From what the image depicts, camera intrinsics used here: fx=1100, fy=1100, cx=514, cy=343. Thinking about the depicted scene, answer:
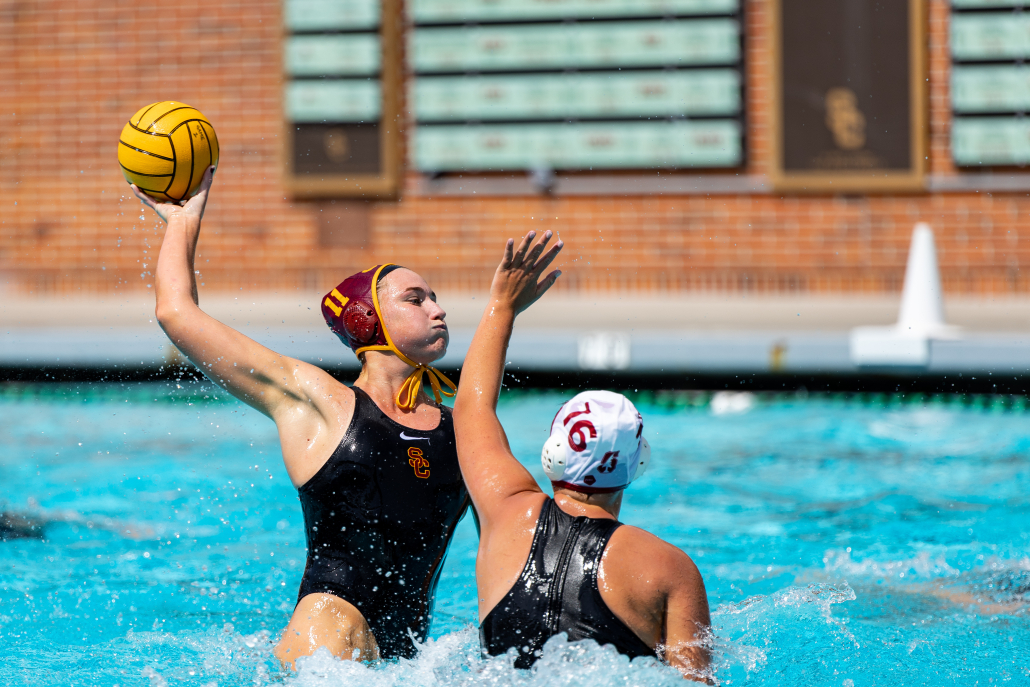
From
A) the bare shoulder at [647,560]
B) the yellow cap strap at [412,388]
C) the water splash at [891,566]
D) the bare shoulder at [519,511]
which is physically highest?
the yellow cap strap at [412,388]

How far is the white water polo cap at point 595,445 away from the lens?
8.23 feet

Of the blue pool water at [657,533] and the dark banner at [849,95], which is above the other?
the dark banner at [849,95]

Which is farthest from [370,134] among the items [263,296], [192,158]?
[192,158]

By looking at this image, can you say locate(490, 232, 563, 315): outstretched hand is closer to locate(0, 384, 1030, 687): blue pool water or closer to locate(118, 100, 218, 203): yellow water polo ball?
locate(0, 384, 1030, 687): blue pool water

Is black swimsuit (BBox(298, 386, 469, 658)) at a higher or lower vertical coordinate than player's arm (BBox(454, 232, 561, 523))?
lower

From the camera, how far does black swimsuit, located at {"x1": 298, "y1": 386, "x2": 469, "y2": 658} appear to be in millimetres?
3037

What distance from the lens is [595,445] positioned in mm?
2502

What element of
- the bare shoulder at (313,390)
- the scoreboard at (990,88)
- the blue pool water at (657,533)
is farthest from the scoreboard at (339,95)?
the bare shoulder at (313,390)

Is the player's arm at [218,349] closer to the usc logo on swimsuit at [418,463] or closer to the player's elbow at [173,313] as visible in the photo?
the player's elbow at [173,313]

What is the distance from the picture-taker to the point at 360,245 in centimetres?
1198

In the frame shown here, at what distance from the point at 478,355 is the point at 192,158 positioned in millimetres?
1234

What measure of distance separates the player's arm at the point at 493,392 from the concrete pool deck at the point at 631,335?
19.5 feet

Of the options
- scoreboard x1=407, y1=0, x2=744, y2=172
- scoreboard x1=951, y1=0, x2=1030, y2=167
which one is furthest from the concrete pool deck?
scoreboard x1=407, y1=0, x2=744, y2=172

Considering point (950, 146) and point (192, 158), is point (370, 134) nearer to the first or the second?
point (950, 146)
